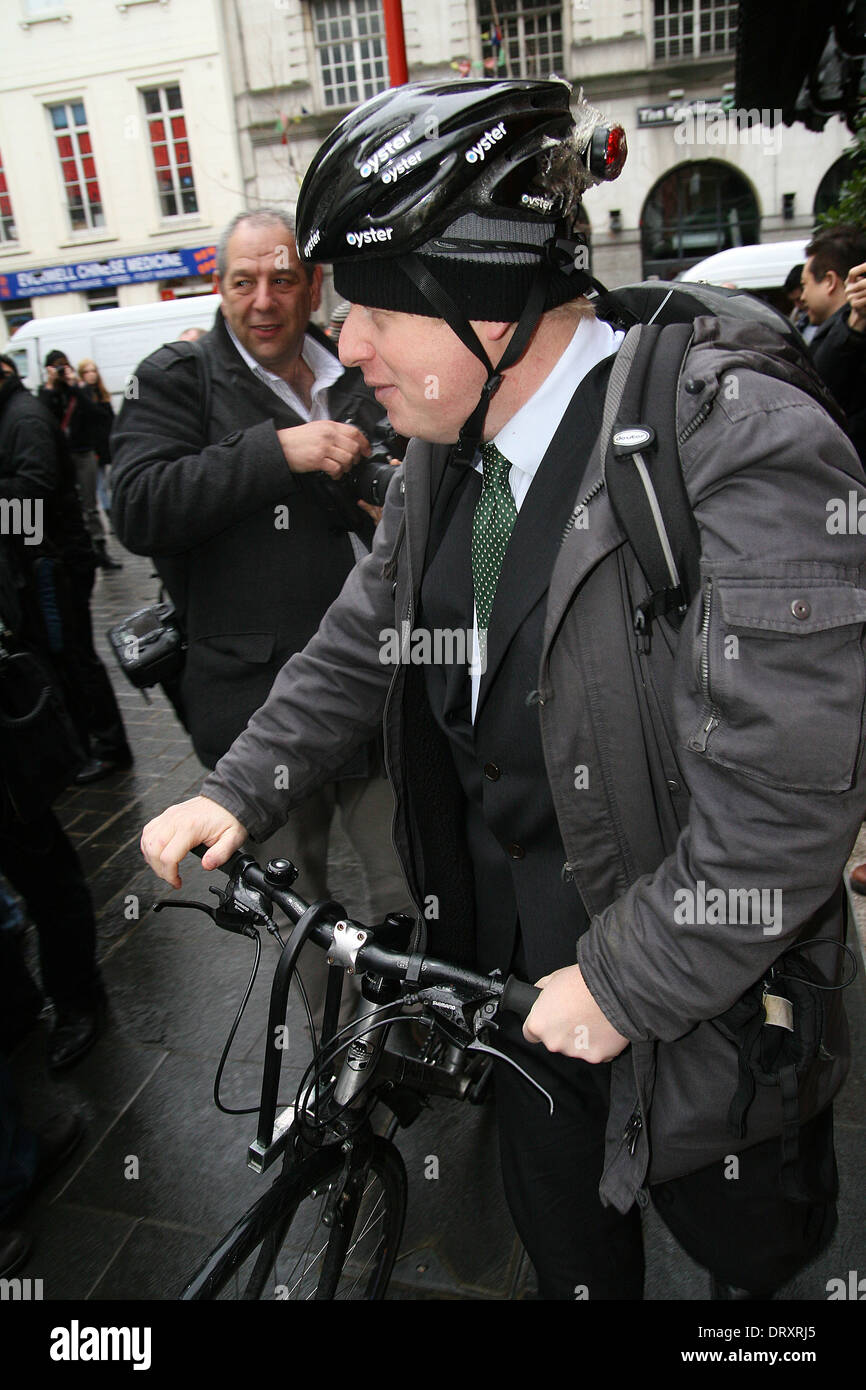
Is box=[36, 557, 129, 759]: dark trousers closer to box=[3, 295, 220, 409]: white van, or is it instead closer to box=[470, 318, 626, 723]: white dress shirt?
box=[470, 318, 626, 723]: white dress shirt

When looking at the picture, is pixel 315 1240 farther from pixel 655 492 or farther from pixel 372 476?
pixel 372 476

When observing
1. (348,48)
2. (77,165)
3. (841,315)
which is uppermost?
(348,48)

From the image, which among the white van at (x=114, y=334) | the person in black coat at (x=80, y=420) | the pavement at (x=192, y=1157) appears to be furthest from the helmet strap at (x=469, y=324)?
the white van at (x=114, y=334)

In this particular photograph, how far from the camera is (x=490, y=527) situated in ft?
5.13

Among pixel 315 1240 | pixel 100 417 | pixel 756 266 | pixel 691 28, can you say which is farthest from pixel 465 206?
pixel 691 28

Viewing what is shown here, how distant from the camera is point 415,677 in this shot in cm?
171

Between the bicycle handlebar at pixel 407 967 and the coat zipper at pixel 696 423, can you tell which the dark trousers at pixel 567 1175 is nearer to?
the bicycle handlebar at pixel 407 967

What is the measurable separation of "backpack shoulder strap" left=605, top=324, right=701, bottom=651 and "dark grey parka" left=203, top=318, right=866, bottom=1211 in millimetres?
25

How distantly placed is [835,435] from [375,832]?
6.17ft

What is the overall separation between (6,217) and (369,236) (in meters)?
29.9

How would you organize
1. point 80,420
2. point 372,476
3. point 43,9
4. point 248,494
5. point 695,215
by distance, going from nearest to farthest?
point 248,494 → point 372,476 → point 80,420 → point 695,215 → point 43,9

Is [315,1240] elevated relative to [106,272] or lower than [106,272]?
lower
